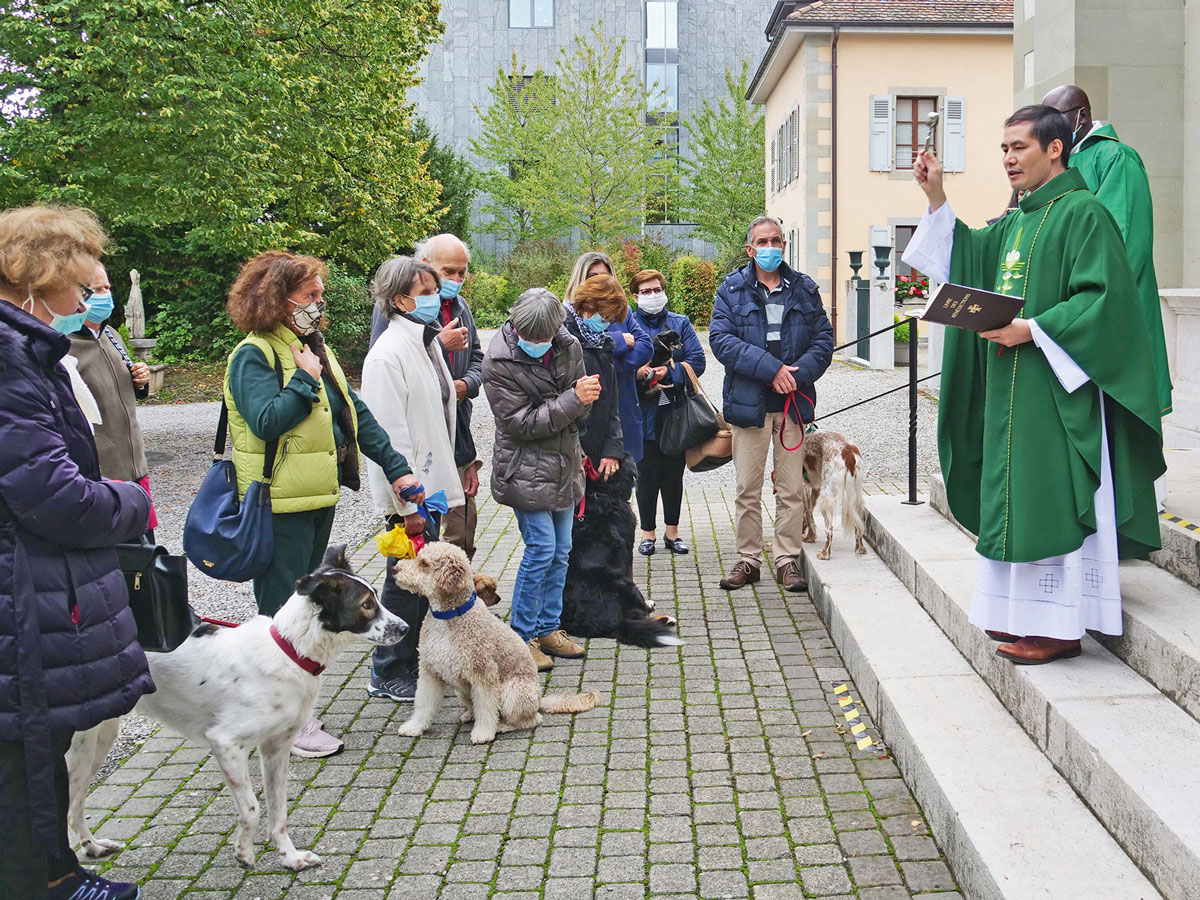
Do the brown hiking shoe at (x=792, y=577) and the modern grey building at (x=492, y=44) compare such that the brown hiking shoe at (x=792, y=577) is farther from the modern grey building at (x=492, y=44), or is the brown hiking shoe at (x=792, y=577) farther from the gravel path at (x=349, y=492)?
the modern grey building at (x=492, y=44)

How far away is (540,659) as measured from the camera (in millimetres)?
5926

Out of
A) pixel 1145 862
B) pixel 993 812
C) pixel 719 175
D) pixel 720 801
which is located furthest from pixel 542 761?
pixel 719 175

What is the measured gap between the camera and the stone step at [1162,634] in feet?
12.6

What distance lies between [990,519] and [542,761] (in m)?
2.11

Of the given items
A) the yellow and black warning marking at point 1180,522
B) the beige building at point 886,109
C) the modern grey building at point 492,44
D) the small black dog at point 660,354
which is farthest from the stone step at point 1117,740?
the modern grey building at point 492,44

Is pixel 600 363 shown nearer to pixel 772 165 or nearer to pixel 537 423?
pixel 537 423

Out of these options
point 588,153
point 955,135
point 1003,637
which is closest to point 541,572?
point 1003,637

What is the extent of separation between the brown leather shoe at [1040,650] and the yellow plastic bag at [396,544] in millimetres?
2519

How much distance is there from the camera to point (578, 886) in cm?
370

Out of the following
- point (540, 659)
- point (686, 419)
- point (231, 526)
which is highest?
point (686, 419)

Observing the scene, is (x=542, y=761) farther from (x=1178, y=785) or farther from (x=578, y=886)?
(x=1178, y=785)

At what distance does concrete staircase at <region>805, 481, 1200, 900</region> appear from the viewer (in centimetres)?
320

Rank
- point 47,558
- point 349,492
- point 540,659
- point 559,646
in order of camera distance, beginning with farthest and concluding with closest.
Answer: point 349,492 → point 559,646 → point 540,659 → point 47,558

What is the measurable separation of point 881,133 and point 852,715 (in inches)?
997
